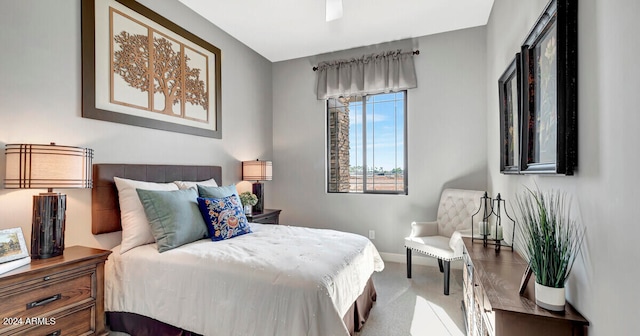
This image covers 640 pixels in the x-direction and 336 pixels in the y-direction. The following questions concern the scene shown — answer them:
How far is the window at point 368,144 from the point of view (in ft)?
12.7

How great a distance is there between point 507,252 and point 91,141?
3162 mm

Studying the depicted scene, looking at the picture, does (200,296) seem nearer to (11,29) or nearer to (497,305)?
(497,305)

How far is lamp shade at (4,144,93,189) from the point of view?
1.61 m

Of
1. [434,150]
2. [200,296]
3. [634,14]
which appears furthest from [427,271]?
[634,14]

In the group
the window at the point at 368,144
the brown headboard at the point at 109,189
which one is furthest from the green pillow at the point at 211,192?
the window at the point at 368,144

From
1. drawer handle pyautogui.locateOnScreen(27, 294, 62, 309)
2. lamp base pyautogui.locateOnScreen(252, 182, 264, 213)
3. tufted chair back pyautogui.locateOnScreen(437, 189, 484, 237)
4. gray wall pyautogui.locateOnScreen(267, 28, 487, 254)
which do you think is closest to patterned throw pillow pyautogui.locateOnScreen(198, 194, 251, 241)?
drawer handle pyautogui.locateOnScreen(27, 294, 62, 309)

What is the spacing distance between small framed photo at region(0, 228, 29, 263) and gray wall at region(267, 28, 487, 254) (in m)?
2.98

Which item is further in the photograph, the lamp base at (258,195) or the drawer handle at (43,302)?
the lamp base at (258,195)

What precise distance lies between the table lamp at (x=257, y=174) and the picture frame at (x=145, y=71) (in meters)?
0.56

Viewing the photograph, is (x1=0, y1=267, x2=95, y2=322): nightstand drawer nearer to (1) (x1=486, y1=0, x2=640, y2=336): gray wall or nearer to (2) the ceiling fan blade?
(2) the ceiling fan blade

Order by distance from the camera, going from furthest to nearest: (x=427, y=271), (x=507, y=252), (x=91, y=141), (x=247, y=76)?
(x=247, y=76) → (x=427, y=271) → (x=91, y=141) → (x=507, y=252)

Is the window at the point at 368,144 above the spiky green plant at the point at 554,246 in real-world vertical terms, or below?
above

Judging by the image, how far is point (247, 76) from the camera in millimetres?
3965

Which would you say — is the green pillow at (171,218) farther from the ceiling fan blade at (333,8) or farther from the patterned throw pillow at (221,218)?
the ceiling fan blade at (333,8)
